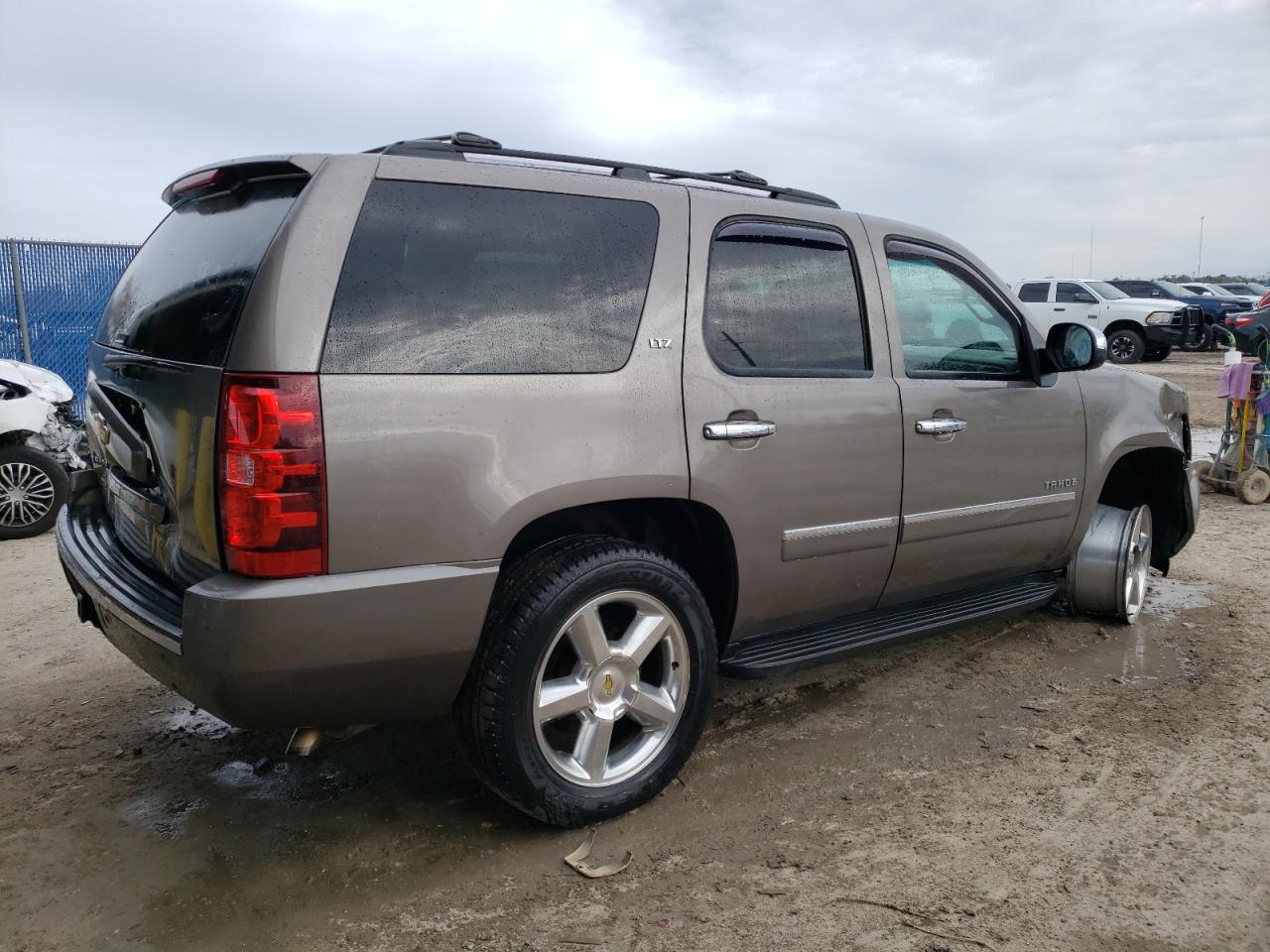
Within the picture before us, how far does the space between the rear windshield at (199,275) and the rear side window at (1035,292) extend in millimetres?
20665

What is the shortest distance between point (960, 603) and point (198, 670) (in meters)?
2.86

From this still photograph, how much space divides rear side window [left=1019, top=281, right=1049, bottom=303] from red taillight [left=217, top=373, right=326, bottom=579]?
21.1m

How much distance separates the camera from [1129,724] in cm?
371

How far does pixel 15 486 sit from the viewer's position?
271 inches

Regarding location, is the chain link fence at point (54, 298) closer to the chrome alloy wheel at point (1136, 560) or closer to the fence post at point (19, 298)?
the fence post at point (19, 298)

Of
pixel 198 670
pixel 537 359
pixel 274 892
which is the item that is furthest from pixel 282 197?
pixel 274 892

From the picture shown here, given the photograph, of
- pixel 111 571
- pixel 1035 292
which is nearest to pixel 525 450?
pixel 111 571

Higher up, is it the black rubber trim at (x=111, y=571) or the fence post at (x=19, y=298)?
the fence post at (x=19, y=298)

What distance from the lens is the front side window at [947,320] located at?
372 cm

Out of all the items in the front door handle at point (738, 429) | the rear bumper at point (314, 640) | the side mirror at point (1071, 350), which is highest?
the side mirror at point (1071, 350)

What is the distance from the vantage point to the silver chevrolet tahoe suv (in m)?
2.39

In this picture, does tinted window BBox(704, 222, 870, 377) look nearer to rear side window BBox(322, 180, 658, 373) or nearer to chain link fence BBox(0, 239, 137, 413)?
rear side window BBox(322, 180, 658, 373)

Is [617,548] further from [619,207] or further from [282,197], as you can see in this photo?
[282,197]

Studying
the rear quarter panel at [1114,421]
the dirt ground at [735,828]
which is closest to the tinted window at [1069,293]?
the rear quarter panel at [1114,421]
